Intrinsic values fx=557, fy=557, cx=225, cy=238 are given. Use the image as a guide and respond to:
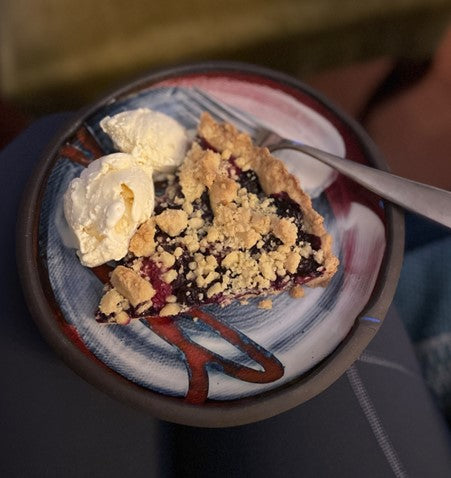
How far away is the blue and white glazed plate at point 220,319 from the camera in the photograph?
1.79ft

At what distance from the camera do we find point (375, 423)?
0.65m

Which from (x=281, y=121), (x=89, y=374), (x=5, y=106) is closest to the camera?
(x=89, y=374)

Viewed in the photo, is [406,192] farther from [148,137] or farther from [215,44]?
[215,44]

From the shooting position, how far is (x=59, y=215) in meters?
0.62

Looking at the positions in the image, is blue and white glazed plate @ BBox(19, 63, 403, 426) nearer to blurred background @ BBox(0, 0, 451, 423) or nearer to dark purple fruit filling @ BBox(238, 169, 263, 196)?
dark purple fruit filling @ BBox(238, 169, 263, 196)

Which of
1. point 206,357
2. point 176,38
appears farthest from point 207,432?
point 176,38

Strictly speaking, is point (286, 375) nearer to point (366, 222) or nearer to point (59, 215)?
point (366, 222)

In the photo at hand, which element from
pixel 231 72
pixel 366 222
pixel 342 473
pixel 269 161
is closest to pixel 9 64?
pixel 231 72

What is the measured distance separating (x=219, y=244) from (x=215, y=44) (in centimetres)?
70

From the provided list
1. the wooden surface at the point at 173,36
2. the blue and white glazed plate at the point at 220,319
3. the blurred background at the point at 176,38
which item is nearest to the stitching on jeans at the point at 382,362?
the blue and white glazed plate at the point at 220,319

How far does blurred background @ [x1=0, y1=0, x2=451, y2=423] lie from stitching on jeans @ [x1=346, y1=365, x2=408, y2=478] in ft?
0.84

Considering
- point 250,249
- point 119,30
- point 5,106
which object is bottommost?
point 250,249

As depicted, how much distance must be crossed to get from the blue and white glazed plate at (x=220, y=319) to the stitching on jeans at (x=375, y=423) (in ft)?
0.40

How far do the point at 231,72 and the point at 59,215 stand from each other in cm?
28
